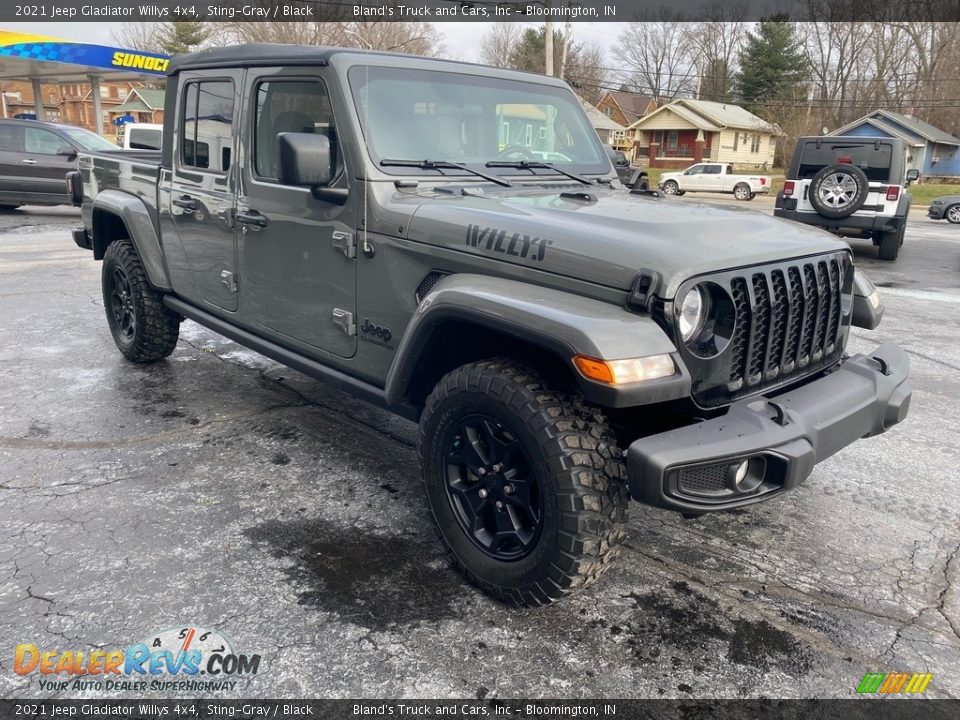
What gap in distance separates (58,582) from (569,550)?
187 cm

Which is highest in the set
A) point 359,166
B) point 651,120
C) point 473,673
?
point 651,120

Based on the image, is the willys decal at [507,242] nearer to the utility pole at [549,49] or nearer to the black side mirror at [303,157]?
the black side mirror at [303,157]

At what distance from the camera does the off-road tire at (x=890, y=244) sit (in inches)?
451

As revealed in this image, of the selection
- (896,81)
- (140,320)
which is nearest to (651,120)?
(896,81)

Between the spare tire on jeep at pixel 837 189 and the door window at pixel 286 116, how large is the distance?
9.73 meters

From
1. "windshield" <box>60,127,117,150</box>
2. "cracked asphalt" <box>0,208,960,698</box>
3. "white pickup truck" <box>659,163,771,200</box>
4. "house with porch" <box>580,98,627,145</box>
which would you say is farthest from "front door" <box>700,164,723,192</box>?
"cracked asphalt" <box>0,208,960,698</box>

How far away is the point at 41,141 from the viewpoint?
13.6 meters

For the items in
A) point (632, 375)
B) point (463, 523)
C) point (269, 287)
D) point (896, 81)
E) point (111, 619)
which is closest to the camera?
point (632, 375)

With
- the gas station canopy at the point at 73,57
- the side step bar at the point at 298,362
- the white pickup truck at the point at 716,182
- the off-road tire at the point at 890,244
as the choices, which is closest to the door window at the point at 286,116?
the side step bar at the point at 298,362

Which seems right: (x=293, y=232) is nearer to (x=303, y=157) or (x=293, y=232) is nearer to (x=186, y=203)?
(x=303, y=157)

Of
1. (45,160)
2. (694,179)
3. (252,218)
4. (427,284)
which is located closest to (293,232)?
(252,218)

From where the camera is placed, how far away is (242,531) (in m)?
3.12

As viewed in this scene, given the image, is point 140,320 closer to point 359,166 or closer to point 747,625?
point 359,166

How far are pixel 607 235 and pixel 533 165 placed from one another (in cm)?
121
